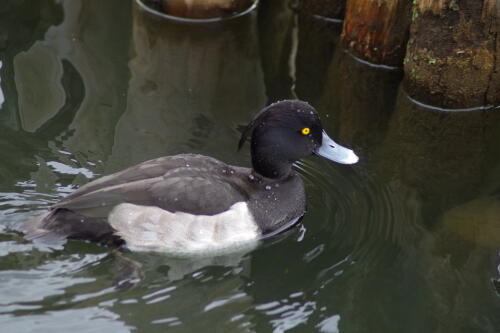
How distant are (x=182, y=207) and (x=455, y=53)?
3.07 meters

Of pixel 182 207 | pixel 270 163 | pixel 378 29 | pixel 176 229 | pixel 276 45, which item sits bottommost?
pixel 176 229

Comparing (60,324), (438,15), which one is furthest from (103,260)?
(438,15)

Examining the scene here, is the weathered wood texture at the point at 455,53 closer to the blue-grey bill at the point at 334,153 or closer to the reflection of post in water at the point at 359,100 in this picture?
the reflection of post in water at the point at 359,100

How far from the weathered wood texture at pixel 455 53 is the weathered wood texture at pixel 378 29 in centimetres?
32

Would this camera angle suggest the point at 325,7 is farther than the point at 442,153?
Yes

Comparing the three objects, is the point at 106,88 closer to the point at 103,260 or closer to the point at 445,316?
the point at 103,260

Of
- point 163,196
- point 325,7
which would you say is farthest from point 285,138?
point 325,7

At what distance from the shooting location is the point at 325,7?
8328 mm

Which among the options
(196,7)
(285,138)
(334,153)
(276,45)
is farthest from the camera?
(196,7)

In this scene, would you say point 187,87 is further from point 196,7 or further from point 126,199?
point 126,199

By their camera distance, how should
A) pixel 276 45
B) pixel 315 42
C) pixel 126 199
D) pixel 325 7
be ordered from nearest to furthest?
1. pixel 126 199
2. pixel 276 45
3. pixel 315 42
4. pixel 325 7

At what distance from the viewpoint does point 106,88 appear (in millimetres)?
6723

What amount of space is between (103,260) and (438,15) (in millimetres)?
3592

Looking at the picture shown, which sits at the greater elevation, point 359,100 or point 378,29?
point 378,29
